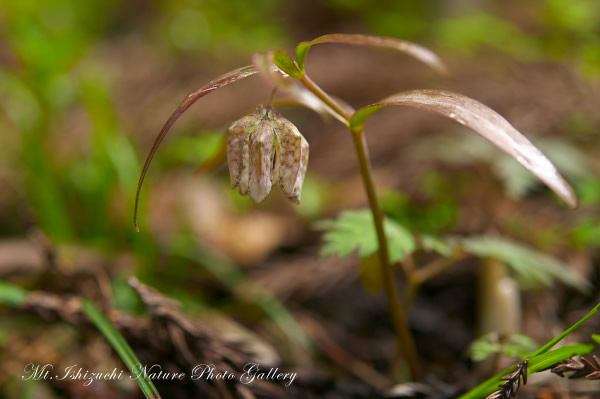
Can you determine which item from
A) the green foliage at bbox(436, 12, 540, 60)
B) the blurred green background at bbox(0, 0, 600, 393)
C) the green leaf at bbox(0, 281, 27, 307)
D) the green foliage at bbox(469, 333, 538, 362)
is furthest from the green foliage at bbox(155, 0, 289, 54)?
the green foliage at bbox(469, 333, 538, 362)

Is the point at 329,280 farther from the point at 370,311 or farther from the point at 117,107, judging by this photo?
the point at 117,107

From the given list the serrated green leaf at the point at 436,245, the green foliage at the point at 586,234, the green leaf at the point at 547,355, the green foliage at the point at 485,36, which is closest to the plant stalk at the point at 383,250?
the serrated green leaf at the point at 436,245

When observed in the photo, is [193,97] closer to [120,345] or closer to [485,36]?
[120,345]

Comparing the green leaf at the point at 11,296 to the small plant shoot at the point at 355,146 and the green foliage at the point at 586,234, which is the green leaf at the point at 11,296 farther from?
the green foliage at the point at 586,234

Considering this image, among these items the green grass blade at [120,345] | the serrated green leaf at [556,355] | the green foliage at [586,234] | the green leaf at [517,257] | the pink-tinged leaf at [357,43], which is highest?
the pink-tinged leaf at [357,43]

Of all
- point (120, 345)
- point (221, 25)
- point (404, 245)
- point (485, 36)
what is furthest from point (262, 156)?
point (221, 25)

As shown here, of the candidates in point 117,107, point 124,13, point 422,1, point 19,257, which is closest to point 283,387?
point 19,257
